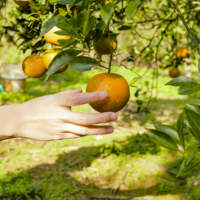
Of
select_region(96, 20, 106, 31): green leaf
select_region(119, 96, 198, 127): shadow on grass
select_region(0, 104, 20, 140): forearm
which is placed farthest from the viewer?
select_region(119, 96, 198, 127): shadow on grass

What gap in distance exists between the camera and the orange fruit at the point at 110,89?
67 centimetres

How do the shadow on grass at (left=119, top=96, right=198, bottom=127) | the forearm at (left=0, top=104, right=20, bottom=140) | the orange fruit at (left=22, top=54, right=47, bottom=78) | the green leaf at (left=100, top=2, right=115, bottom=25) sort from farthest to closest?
the shadow on grass at (left=119, top=96, right=198, bottom=127) → the orange fruit at (left=22, top=54, right=47, bottom=78) → the forearm at (left=0, top=104, right=20, bottom=140) → the green leaf at (left=100, top=2, right=115, bottom=25)

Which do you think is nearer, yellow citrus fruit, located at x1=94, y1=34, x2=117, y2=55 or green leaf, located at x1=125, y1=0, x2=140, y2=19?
green leaf, located at x1=125, y1=0, x2=140, y2=19

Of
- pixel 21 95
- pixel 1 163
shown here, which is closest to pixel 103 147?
pixel 1 163

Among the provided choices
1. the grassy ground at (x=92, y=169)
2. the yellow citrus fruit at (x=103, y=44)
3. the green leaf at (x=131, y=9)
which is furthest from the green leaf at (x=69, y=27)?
the grassy ground at (x=92, y=169)

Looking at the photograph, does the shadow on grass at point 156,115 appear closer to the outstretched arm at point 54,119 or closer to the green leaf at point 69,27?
the outstretched arm at point 54,119

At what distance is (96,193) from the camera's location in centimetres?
200

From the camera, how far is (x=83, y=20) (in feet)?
1.80

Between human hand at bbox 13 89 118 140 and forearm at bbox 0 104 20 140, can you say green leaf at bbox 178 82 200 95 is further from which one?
forearm at bbox 0 104 20 140

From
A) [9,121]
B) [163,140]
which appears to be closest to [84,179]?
[9,121]

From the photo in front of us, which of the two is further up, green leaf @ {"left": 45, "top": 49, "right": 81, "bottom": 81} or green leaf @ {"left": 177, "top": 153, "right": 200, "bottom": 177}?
green leaf @ {"left": 45, "top": 49, "right": 81, "bottom": 81}

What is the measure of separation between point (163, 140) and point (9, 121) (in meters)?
0.45

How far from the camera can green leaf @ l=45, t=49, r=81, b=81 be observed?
0.55 m

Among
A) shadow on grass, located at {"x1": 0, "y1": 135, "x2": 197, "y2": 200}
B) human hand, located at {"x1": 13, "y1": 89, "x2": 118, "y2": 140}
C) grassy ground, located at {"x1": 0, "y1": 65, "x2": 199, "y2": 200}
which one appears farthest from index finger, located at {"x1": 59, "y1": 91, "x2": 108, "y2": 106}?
shadow on grass, located at {"x1": 0, "y1": 135, "x2": 197, "y2": 200}
